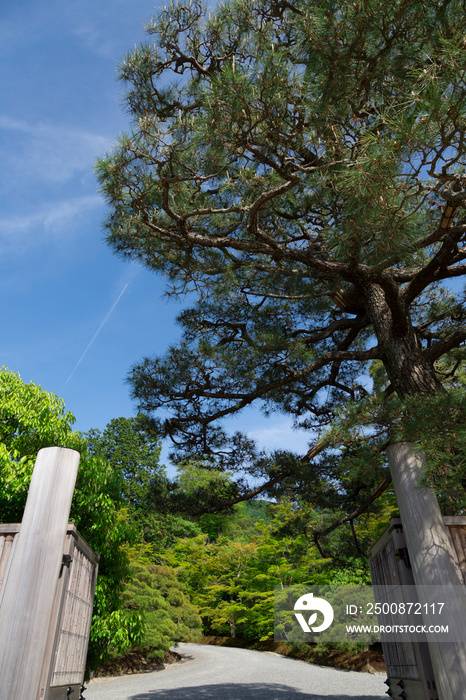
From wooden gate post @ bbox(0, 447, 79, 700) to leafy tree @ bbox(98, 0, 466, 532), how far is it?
161cm

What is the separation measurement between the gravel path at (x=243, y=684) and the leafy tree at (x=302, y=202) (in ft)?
9.29

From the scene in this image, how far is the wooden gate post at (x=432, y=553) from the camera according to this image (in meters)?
1.79

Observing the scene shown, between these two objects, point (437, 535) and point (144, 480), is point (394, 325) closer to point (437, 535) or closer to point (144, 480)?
point (437, 535)

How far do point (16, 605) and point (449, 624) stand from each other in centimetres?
193

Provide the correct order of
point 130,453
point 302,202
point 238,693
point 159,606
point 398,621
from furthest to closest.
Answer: point 130,453
point 159,606
point 238,693
point 302,202
point 398,621

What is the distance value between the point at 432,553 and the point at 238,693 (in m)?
4.91

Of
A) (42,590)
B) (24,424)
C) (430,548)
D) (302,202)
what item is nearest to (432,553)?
(430,548)

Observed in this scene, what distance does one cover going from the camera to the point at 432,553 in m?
2.01

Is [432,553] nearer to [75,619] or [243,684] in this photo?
[75,619]

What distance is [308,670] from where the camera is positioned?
7.83m

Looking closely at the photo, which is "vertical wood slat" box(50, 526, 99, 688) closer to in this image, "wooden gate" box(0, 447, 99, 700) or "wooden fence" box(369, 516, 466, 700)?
"wooden gate" box(0, 447, 99, 700)

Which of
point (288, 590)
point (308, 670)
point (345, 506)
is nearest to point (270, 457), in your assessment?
point (345, 506)

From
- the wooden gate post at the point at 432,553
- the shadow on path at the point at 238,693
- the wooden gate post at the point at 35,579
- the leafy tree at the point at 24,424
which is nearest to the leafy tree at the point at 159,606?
the shadow on path at the point at 238,693

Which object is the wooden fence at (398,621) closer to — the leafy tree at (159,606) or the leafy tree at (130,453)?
the leafy tree at (159,606)
